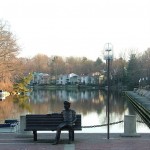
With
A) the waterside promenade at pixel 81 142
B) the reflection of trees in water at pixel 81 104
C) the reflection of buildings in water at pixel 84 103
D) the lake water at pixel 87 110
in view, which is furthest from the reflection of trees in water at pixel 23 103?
the waterside promenade at pixel 81 142

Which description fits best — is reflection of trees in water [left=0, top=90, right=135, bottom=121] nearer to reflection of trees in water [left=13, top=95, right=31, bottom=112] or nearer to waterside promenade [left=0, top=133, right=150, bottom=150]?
reflection of trees in water [left=13, top=95, right=31, bottom=112]

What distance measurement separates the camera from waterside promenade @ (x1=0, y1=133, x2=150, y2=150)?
38.0 feet

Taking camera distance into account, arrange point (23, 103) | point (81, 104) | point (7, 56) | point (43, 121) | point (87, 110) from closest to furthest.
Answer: point (43, 121), point (87, 110), point (81, 104), point (23, 103), point (7, 56)

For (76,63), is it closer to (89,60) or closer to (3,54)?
(89,60)

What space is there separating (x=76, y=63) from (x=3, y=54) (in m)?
97.4

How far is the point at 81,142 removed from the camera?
41.5 ft

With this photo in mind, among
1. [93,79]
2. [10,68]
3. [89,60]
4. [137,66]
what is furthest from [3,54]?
[89,60]

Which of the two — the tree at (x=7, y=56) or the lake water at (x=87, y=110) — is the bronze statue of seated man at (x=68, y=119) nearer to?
the lake water at (x=87, y=110)

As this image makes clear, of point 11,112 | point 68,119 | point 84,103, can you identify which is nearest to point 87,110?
point 11,112

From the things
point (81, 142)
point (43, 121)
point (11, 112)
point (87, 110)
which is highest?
point (43, 121)

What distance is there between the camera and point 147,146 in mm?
11742

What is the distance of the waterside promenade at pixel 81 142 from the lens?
11578mm

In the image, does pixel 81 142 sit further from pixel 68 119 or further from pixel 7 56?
pixel 7 56

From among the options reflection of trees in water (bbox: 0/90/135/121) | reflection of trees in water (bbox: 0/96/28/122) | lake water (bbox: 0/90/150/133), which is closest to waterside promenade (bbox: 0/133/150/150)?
lake water (bbox: 0/90/150/133)
